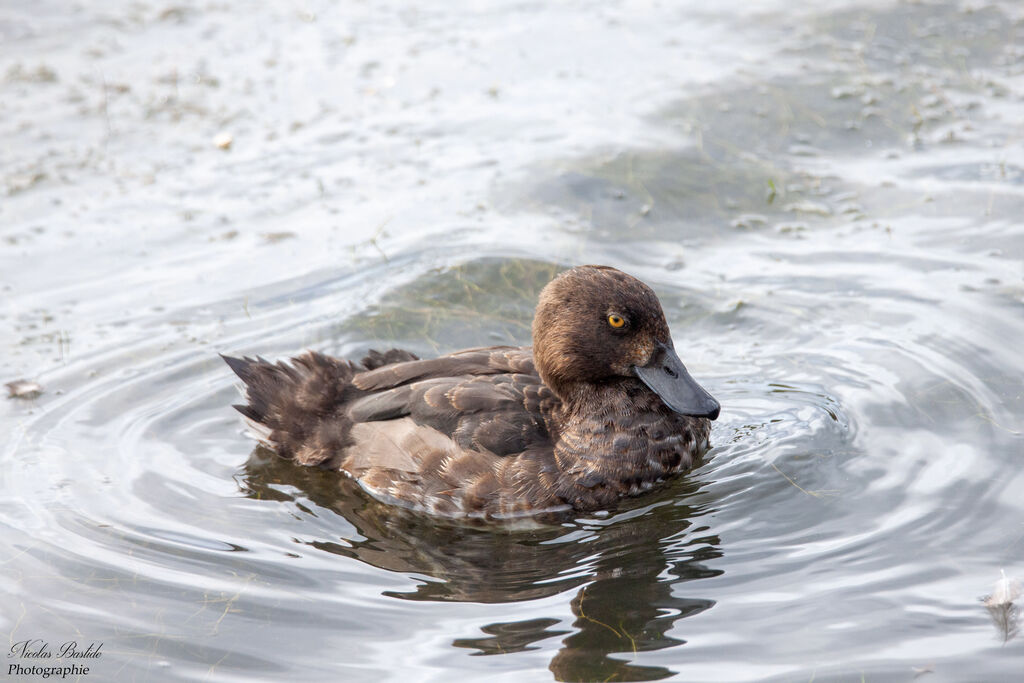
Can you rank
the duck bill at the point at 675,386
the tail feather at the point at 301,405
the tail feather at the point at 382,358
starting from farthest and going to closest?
1. the tail feather at the point at 382,358
2. the tail feather at the point at 301,405
3. the duck bill at the point at 675,386

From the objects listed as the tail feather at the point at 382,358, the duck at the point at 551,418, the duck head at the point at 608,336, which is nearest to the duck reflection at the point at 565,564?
the duck at the point at 551,418

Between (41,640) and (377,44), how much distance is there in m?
9.07

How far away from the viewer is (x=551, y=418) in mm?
6031

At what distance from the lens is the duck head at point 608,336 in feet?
19.2

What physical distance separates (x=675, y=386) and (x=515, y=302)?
245cm

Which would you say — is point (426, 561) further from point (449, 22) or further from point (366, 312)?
point (449, 22)

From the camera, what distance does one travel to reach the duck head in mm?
5848

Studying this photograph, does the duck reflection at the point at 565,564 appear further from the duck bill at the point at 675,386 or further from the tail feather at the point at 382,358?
the tail feather at the point at 382,358

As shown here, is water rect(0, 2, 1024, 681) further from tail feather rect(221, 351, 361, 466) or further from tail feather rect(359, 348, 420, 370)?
tail feather rect(359, 348, 420, 370)

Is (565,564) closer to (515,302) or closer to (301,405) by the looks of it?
(301,405)

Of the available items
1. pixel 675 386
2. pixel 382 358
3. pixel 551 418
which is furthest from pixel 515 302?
pixel 675 386

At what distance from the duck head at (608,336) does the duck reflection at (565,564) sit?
616 millimetres

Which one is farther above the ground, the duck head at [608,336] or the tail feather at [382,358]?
the duck head at [608,336]

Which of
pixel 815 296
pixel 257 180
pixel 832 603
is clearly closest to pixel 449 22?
pixel 257 180
